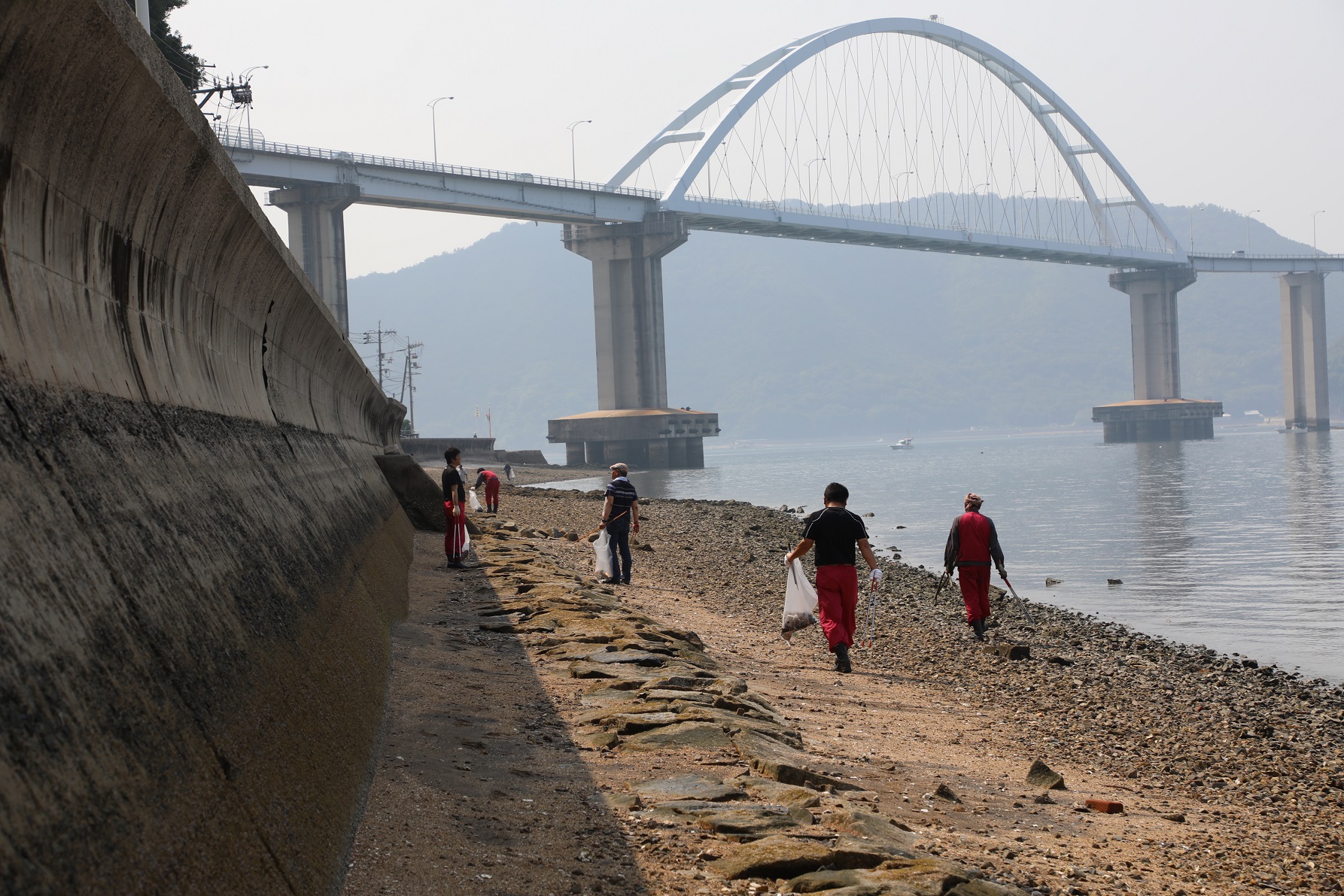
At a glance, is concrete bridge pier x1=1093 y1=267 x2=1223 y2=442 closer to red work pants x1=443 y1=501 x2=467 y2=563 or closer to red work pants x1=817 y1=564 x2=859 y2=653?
red work pants x1=443 y1=501 x2=467 y2=563

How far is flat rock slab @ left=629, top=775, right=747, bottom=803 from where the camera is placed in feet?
16.1

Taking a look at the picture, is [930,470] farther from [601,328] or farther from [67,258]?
[67,258]

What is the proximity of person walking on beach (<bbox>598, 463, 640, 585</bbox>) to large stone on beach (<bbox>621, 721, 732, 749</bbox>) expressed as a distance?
7.57 meters

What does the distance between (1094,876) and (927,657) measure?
7.69m

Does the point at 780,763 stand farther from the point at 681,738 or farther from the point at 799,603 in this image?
the point at 799,603

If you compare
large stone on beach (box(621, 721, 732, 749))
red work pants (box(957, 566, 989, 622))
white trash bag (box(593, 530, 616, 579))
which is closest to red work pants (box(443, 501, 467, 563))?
white trash bag (box(593, 530, 616, 579))

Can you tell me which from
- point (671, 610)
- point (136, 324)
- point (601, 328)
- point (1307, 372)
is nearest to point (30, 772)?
point (136, 324)

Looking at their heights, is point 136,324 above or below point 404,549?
above

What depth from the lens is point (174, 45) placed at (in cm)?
3247

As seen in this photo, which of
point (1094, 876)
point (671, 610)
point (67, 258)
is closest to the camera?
point (67, 258)

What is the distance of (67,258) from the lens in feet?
11.6

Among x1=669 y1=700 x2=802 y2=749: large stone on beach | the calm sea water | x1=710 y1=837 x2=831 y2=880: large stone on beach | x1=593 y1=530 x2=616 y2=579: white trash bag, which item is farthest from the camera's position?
the calm sea water

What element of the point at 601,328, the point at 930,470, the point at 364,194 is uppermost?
the point at 364,194

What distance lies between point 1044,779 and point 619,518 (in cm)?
819
